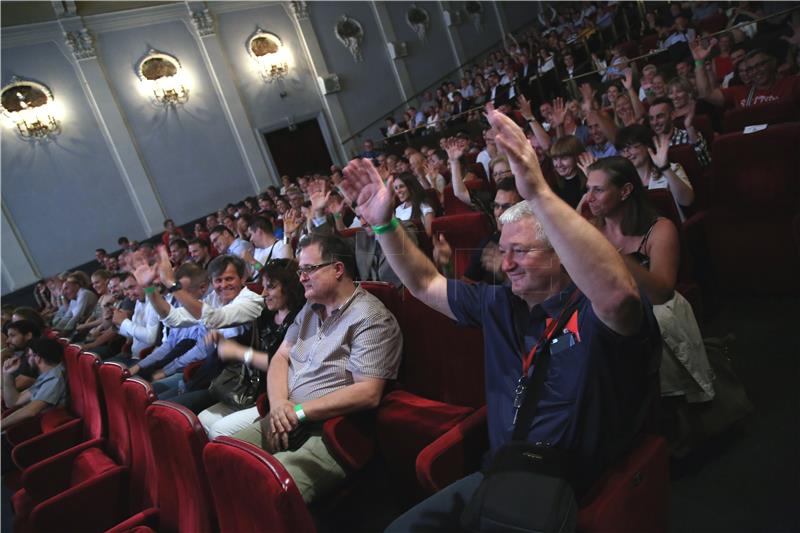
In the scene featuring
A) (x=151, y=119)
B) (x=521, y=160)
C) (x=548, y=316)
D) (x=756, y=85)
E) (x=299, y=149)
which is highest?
(x=151, y=119)

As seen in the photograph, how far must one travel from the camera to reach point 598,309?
0.99 metres

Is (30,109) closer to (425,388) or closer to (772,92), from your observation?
(425,388)

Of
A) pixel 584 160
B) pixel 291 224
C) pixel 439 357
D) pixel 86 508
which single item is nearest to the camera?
pixel 439 357

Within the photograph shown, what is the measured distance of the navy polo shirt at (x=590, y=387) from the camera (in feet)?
3.43

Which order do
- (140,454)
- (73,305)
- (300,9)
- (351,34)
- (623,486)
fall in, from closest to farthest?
(623,486) < (140,454) < (73,305) < (300,9) < (351,34)

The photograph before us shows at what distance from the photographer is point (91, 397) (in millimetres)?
2691

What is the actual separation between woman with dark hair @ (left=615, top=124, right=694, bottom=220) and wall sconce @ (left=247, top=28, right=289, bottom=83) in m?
9.14

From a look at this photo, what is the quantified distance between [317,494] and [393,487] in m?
0.30

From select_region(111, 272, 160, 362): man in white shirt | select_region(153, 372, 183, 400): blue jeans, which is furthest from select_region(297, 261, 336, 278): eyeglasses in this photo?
select_region(111, 272, 160, 362): man in white shirt

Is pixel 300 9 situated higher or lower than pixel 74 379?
higher

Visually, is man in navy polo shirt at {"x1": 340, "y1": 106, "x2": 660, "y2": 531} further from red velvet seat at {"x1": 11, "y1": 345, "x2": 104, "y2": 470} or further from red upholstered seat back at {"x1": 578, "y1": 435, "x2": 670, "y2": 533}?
red velvet seat at {"x1": 11, "y1": 345, "x2": 104, "y2": 470}

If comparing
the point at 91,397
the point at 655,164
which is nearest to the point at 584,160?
the point at 655,164

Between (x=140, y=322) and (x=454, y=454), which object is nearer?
(x=454, y=454)

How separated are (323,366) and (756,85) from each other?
3.32 meters
